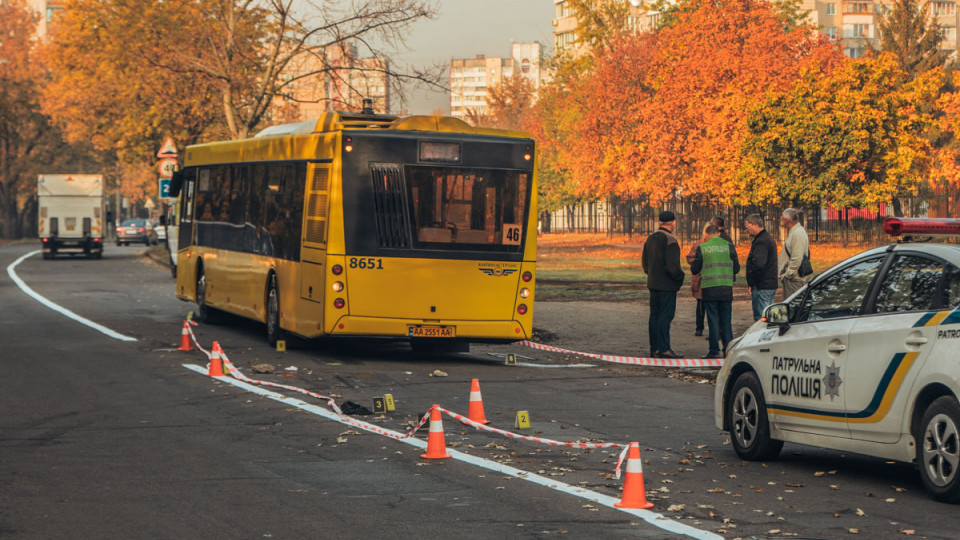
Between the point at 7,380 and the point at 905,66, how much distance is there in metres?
78.8

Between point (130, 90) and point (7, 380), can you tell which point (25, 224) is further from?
point (7, 380)

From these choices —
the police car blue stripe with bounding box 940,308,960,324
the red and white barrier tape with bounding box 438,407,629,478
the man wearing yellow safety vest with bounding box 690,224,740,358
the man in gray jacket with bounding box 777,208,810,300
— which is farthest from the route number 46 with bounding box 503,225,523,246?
the police car blue stripe with bounding box 940,308,960,324

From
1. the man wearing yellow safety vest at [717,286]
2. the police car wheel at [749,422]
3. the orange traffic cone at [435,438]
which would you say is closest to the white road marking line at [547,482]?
the orange traffic cone at [435,438]

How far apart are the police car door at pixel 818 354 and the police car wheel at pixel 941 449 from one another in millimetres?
823

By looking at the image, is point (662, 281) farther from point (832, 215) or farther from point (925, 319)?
point (832, 215)

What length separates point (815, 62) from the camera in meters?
56.1

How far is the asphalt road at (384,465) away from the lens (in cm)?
758

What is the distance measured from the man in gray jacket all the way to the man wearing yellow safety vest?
86 centimetres

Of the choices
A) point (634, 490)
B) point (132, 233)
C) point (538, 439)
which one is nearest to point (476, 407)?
point (538, 439)

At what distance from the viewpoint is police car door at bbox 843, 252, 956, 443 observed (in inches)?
326

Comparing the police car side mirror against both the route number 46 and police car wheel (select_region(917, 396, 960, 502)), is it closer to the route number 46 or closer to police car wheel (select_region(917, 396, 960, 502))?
police car wheel (select_region(917, 396, 960, 502))

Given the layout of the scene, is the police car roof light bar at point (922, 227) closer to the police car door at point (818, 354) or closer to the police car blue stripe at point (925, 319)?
the police car door at point (818, 354)

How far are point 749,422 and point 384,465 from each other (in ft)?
8.67

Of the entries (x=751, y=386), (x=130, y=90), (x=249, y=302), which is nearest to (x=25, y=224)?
(x=130, y=90)
